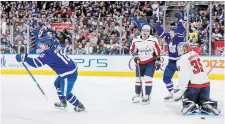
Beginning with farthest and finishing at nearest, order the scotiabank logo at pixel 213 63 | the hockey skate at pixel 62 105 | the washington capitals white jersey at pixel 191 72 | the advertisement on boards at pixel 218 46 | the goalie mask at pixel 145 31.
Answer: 1. the advertisement on boards at pixel 218 46
2. the scotiabank logo at pixel 213 63
3. the goalie mask at pixel 145 31
4. the hockey skate at pixel 62 105
5. the washington capitals white jersey at pixel 191 72

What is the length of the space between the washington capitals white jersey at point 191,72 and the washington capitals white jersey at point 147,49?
1.24m

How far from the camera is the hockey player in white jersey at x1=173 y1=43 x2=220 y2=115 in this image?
5.32 metres

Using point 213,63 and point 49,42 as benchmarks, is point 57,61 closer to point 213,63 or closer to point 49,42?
point 49,42

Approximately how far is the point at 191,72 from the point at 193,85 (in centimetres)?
17

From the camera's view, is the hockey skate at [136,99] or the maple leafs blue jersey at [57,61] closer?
the maple leafs blue jersey at [57,61]

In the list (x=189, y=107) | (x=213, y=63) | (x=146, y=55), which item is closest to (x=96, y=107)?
(x=146, y=55)

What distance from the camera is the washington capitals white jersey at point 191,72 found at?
529cm

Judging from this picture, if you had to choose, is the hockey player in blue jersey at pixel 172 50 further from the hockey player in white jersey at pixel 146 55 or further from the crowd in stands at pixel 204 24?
the crowd in stands at pixel 204 24

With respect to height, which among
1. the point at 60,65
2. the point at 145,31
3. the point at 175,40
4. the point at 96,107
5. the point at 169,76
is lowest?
the point at 96,107

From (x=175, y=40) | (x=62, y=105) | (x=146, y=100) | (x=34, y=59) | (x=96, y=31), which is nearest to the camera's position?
(x=34, y=59)

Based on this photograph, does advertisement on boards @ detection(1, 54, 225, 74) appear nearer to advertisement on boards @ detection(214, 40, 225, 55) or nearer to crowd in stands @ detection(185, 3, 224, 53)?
crowd in stands @ detection(185, 3, 224, 53)

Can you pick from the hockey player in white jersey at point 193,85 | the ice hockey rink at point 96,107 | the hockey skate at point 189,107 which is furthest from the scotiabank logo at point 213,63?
the hockey skate at point 189,107

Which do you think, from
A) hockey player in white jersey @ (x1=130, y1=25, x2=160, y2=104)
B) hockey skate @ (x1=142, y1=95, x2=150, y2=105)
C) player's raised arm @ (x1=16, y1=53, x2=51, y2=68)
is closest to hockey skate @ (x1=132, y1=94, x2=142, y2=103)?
hockey player in white jersey @ (x1=130, y1=25, x2=160, y2=104)

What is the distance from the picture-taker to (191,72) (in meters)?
5.41
